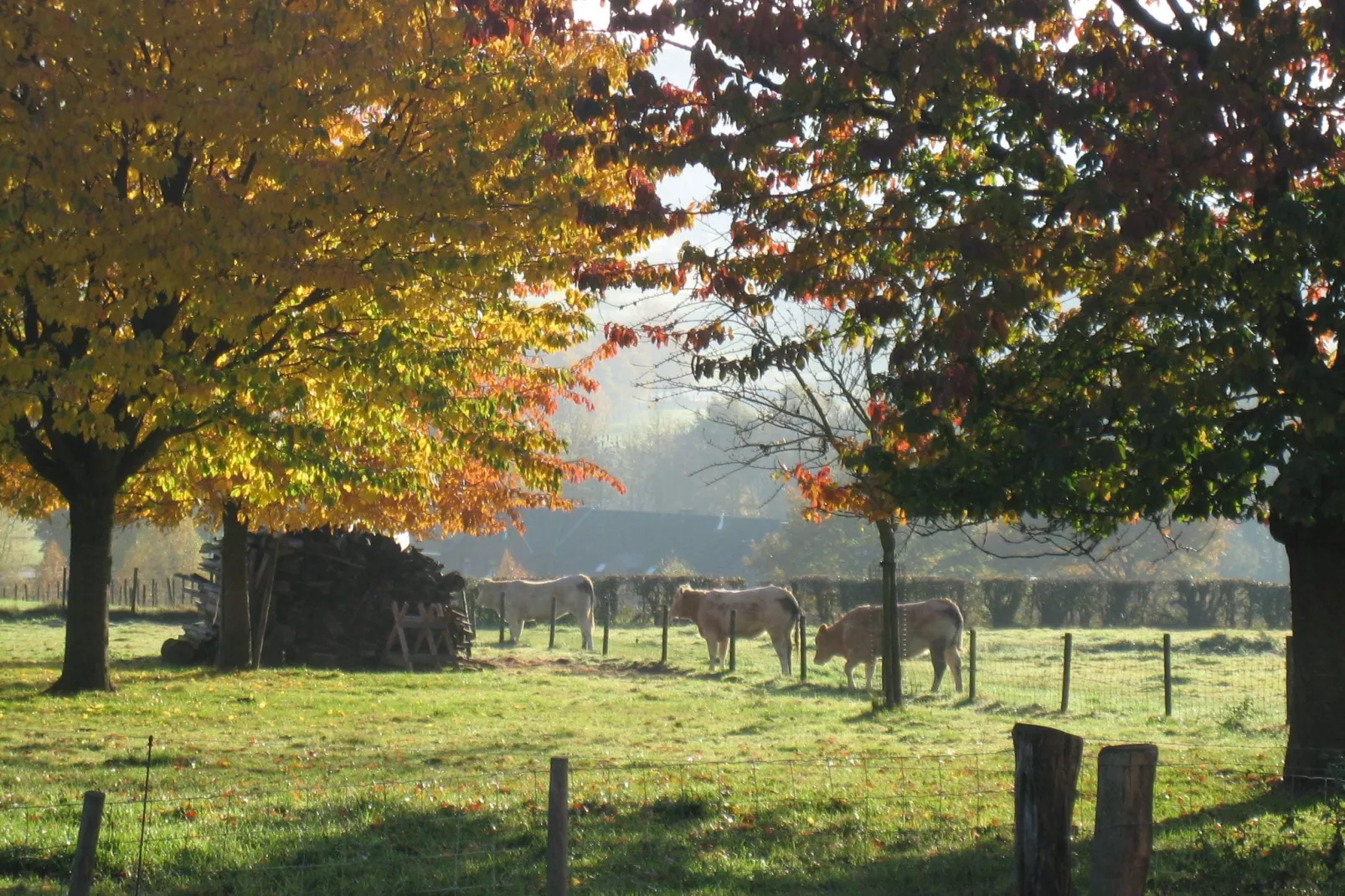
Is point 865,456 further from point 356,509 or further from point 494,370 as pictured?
point 356,509

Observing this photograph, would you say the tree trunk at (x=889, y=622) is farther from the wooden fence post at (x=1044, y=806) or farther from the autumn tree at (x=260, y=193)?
the wooden fence post at (x=1044, y=806)

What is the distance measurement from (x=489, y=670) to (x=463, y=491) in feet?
12.4

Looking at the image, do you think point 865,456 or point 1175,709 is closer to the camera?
point 865,456

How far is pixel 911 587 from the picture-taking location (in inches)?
1623

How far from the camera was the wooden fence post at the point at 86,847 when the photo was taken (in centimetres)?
555

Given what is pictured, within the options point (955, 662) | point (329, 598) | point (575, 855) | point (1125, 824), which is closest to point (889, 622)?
point (955, 662)

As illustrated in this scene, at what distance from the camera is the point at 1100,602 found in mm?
44438

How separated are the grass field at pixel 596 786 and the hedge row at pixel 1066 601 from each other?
2223cm

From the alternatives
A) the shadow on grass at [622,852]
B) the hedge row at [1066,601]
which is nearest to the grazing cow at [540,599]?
the hedge row at [1066,601]

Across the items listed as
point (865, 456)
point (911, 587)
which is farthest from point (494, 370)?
point (911, 587)

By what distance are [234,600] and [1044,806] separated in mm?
18128

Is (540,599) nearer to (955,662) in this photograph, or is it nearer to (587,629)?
(587,629)

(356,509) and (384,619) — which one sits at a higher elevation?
(356,509)

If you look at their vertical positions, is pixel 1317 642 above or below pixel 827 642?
above
